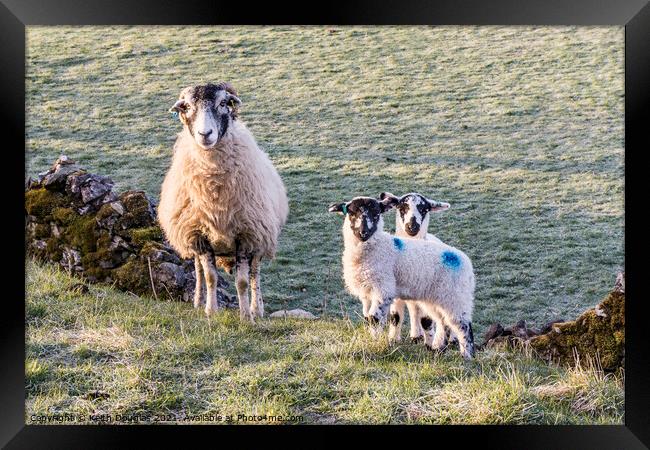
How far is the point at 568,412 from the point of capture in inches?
220

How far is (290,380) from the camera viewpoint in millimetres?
5730

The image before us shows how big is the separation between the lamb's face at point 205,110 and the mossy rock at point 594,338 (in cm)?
351

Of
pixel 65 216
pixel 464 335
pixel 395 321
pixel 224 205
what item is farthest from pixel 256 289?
pixel 65 216

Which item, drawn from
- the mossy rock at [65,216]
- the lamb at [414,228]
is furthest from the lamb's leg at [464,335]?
the mossy rock at [65,216]

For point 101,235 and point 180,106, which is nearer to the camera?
point 180,106

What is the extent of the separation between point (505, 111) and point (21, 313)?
576 cm

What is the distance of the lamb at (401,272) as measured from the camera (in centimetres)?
597

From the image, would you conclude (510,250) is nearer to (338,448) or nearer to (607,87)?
(607,87)

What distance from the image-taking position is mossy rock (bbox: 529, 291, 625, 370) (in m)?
6.16

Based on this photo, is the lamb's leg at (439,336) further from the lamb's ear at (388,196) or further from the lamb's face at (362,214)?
the lamb's ear at (388,196)

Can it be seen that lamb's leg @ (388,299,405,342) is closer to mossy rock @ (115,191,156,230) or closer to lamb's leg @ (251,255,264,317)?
lamb's leg @ (251,255,264,317)

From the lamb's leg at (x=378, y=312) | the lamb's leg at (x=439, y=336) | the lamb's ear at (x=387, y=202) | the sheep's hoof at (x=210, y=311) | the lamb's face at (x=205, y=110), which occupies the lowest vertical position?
the lamb's leg at (x=439, y=336)

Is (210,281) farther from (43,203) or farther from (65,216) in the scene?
(43,203)

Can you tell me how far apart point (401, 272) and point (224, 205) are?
1856mm
